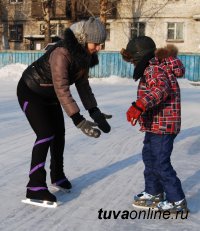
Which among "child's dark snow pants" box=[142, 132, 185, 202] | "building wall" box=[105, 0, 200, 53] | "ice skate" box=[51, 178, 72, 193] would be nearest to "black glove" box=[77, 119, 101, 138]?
"child's dark snow pants" box=[142, 132, 185, 202]

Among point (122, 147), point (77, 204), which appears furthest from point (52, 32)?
point (77, 204)

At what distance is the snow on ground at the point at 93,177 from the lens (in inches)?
124

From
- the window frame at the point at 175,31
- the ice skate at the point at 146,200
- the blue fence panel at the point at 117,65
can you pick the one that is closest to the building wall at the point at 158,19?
the window frame at the point at 175,31

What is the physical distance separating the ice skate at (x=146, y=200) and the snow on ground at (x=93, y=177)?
0.08 meters

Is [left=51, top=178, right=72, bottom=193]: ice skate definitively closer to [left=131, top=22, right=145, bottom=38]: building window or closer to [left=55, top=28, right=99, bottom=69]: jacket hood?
[left=55, top=28, right=99, bottom=69]: jacket hood

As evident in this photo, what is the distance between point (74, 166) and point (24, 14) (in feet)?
93.0

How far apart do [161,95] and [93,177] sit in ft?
5.34

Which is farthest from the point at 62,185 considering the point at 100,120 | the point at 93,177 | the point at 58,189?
the point at 100,120

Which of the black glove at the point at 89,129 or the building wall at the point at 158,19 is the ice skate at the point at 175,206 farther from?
the building wall at the point at 158,19

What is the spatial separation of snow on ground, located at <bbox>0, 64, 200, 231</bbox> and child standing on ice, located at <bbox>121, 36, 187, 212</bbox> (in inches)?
11.8

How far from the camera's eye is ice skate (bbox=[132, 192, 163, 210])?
347 cm

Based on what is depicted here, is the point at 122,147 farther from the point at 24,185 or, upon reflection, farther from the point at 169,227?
the point at 169,227

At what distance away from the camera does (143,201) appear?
11.5 ft

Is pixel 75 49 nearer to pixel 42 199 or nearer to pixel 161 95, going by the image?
pixel 161 95
